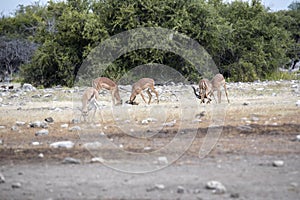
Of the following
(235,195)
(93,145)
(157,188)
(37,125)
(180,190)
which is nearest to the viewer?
(235,195)

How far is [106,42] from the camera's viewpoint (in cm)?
2277

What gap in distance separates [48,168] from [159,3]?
694 inches

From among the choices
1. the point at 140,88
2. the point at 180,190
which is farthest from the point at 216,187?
the point at 140,88

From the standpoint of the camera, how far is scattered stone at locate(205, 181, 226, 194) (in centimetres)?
545

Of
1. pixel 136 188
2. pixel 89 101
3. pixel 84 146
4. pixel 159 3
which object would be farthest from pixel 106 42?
pixel 136 188

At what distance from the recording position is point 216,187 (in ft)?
18.1

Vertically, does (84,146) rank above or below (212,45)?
below

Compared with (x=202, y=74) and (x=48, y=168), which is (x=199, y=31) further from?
(x=48, y=168)

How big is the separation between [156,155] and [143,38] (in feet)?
52.0

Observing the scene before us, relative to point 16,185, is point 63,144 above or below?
above

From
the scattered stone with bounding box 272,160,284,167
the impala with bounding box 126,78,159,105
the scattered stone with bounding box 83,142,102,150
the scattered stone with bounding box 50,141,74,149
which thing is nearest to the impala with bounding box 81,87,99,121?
the scattered stone with bounding box 50,141,74,149

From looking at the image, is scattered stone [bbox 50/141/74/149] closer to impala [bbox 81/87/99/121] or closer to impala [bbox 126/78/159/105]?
impala [bbox 81/87/99/121]

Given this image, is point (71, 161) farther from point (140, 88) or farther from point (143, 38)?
point (143, 38)

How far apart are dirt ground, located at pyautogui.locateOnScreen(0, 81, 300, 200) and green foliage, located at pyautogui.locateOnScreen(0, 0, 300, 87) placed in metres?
11.3
